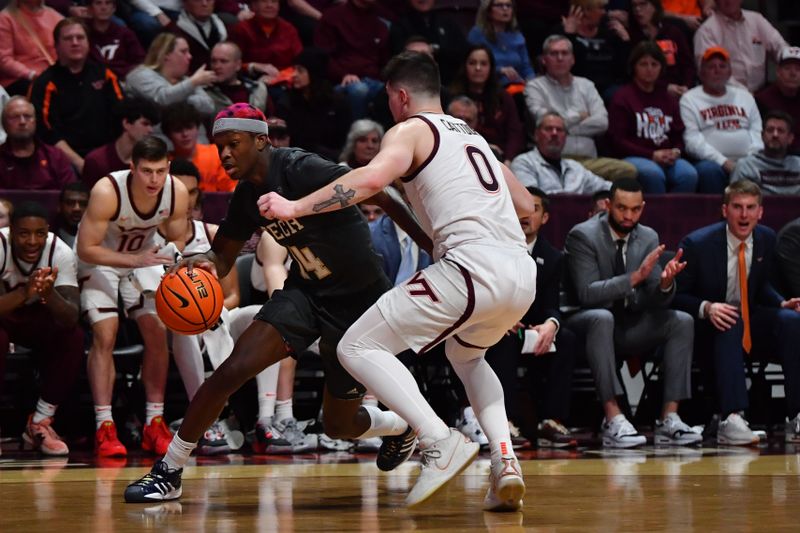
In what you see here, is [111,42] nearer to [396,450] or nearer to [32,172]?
[32,172]

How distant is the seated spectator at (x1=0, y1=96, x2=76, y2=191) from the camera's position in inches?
348

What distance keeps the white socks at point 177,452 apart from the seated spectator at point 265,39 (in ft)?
20.0

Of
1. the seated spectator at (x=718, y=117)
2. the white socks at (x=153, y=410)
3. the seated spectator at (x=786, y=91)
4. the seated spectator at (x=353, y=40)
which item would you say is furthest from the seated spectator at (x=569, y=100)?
the white socks at (x=153, y=410)

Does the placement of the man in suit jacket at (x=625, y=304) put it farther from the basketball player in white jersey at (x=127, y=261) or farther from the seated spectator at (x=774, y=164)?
the basketball player in white jersey at (x=127, y=261)

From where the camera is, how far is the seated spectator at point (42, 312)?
7.79 m

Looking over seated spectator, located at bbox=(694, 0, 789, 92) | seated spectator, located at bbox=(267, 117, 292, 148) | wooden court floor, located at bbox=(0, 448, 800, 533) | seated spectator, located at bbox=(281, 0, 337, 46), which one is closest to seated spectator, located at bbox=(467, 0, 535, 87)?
seated spectator, located at bbox=(281, 0, 337, 46)

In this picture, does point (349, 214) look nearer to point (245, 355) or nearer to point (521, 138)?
point (245, 355)

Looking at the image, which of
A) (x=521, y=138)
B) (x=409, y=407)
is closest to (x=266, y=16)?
(x=521, y=138)

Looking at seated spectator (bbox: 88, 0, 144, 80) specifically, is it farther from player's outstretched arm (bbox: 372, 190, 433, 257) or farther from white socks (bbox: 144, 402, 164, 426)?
player's outstretched arm (bbox: 372, 190, 433, 257)

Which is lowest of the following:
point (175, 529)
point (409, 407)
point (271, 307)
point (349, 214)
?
point (175, 529)

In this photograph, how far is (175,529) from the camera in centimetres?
451

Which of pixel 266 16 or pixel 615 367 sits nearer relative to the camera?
pixel 615 367

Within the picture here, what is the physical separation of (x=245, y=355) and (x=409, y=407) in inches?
31.0

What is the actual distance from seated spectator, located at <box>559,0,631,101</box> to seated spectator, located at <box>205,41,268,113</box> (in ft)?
9.97
